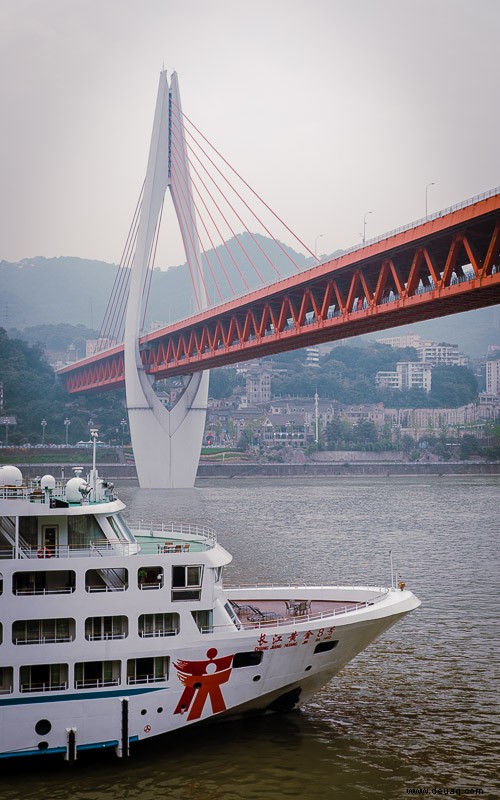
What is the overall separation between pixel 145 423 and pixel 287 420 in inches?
3106

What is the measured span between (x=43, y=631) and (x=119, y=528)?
2152 millimetres

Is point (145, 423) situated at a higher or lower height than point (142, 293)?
lower

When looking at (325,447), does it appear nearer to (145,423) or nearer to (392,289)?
(145,423)

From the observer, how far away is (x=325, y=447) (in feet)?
431

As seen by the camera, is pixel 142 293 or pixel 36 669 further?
pixel 142 293

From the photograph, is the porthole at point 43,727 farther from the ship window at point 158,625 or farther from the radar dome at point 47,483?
the radar dome at point 47,483

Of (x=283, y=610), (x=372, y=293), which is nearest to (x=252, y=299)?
(x=372, y=293)

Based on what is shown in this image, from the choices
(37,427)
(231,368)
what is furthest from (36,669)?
(231,368)

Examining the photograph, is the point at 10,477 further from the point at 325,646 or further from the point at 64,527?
the point at 325,646

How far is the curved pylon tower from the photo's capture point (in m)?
66.4

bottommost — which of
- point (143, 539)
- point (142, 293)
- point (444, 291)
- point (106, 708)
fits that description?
point (106, 708)

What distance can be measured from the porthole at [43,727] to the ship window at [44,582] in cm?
178

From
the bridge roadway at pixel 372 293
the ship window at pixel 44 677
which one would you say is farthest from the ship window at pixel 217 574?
the bridge roadway at pixel 372 293

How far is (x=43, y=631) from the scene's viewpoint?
47.3ft
